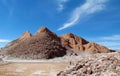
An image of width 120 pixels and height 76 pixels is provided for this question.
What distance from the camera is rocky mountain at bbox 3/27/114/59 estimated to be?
90606 mm

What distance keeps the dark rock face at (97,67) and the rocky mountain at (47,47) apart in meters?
73.6

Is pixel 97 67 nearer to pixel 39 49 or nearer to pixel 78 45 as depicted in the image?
pixel 39 49

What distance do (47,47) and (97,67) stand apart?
81.9 m

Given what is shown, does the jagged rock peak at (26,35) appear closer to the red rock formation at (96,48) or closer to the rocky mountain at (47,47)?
the rocky mountain at (47,47)

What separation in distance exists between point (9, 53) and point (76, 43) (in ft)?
107

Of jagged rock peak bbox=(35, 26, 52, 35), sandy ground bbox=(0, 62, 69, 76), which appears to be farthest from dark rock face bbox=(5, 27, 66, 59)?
sandy ground bbox=(0, 62, 69, 76)

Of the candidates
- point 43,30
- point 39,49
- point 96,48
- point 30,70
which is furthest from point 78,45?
point 30,70

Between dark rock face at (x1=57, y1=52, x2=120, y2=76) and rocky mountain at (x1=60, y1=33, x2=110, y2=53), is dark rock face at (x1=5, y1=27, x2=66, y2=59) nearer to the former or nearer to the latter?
rocky mountain at (x1=60, y1=33, x2=110, y2=53)

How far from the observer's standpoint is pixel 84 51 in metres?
101

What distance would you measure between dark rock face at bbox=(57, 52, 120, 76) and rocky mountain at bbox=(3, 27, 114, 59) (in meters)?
73.6

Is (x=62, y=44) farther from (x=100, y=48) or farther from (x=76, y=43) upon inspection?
(x=100, y=48)

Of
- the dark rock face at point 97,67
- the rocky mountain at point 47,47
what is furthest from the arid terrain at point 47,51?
the dark rock face at point 97,67

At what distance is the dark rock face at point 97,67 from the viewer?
1241 cm

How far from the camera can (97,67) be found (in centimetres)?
1297
